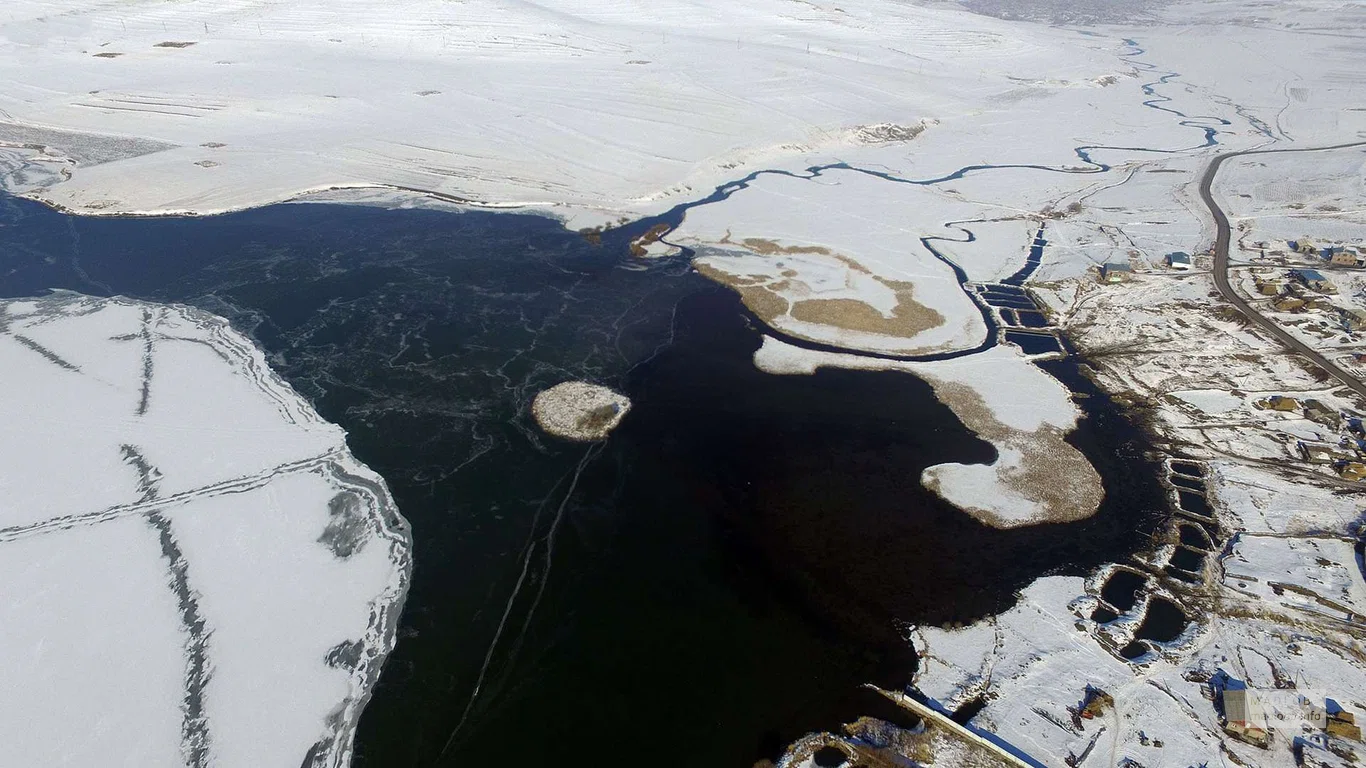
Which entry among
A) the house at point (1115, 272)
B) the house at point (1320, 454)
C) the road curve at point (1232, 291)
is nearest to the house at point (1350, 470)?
the house at point (1320, 454)

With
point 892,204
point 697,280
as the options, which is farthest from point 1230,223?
point 697,280

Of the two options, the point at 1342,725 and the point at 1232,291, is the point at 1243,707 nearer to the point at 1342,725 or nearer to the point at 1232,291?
the point at 1342,725

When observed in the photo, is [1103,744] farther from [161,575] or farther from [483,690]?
[161,575]

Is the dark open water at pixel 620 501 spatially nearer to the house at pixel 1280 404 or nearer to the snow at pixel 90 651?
the snow at pixel 90 651

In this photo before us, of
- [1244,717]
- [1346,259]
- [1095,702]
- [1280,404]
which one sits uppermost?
[1346,259]

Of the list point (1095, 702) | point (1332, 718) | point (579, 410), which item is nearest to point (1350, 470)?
point (1332, 718)
